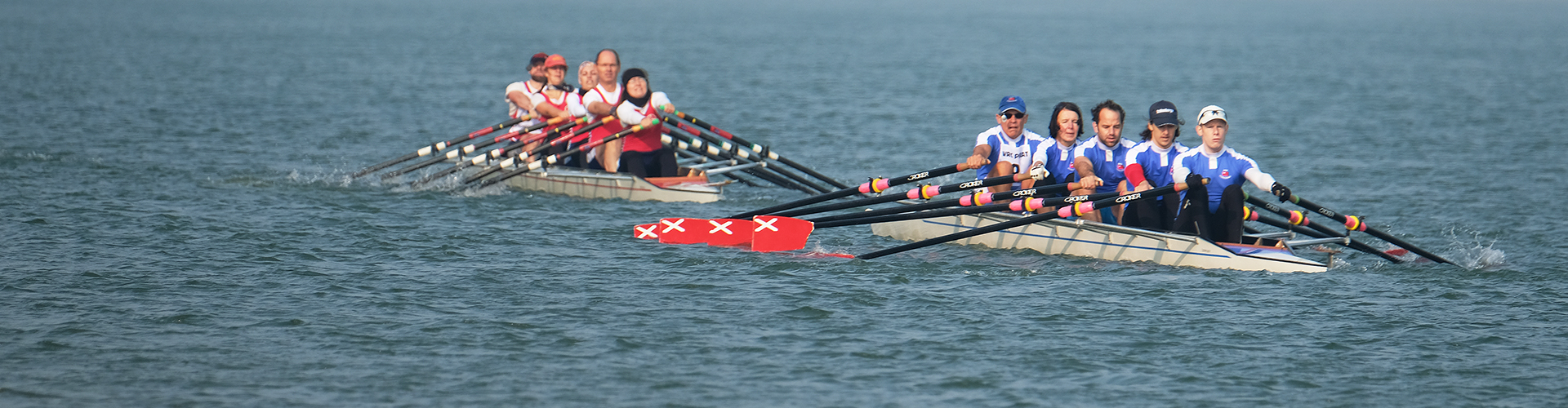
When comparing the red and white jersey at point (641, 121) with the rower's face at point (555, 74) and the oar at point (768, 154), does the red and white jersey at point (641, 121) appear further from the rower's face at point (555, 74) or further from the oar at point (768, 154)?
the rower's face at point (555, 74)

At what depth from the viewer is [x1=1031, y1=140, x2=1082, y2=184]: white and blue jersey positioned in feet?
52.2

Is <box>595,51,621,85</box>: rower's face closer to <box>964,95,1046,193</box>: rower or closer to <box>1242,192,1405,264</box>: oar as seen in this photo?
<box>964,95,1046,193</box>: rower

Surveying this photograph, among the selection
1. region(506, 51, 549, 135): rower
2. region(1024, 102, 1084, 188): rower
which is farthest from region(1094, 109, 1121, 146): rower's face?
region(506, 51, 549, 135): rower

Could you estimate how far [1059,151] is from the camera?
1591 cm

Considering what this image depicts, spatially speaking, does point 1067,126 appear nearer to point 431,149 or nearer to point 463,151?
point 463,151

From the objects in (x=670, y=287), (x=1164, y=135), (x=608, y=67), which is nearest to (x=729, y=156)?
(x=608, y=67)

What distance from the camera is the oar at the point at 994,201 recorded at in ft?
49.2

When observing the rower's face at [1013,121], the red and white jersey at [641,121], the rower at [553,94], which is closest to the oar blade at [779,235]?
the rower's face at [1013,121]

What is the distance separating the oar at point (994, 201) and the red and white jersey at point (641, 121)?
3.97 m

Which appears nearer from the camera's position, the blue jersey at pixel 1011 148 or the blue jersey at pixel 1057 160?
the blue jersey at pixel 1057 160

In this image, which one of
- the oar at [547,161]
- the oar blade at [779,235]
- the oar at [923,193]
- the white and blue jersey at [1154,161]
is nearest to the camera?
the white and blue jersey at [1154,161]

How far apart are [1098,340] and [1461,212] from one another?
10754mm

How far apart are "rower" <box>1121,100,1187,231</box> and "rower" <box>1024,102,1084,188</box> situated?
0.84 meters

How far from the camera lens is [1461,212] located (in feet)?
68.1
